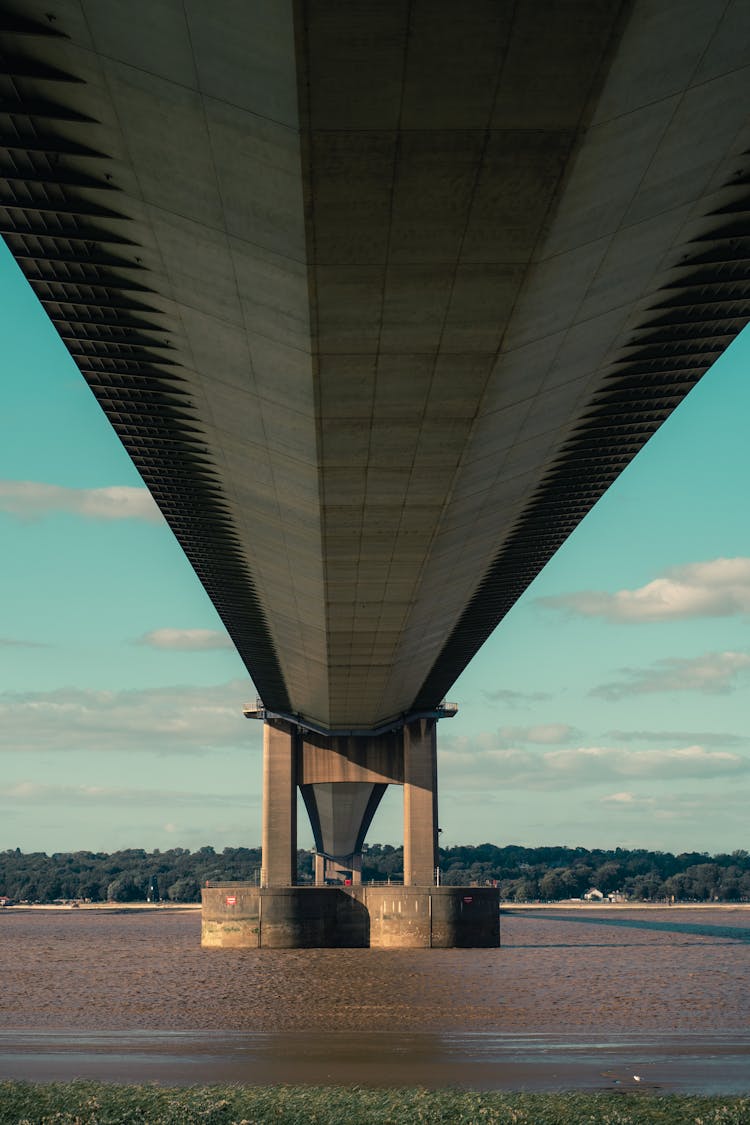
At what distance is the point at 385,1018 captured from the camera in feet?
116

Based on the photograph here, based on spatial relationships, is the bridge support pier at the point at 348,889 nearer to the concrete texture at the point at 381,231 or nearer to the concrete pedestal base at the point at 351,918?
the concrete pedestal base at the point at 351,918

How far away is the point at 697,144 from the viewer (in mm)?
19922

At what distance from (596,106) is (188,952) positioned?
69120mm

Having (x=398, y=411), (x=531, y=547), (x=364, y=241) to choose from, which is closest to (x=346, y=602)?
(x=531, y=547)

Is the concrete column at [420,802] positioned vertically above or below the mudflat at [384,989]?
above

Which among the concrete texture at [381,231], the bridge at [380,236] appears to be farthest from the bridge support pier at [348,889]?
the concrete texture at [381,231]

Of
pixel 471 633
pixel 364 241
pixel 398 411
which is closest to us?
pixel 364 241

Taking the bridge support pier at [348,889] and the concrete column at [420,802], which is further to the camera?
the concrete column at [420,802]

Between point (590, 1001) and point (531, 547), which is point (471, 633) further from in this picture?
point (590, 1001)

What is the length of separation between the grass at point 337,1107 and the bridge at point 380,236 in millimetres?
13494

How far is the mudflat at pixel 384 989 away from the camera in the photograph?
113 ft

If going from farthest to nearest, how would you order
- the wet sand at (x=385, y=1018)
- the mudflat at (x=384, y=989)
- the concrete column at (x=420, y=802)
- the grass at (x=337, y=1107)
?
the concrete column at (x=420, y=802) → the mudflat at (x=384, y=989) → the wet sand at (x=385, y=1018) → the grass at (x=337, y=1107)

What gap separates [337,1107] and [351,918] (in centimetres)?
5976

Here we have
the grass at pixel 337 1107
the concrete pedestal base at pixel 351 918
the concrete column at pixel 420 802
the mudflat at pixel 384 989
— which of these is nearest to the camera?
the grass at pixel 337 1107
